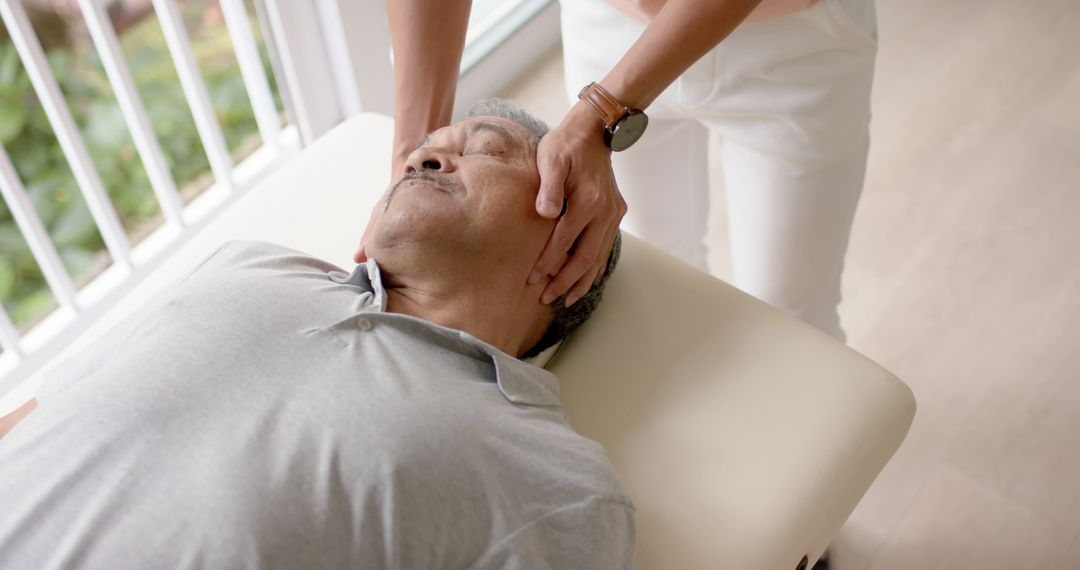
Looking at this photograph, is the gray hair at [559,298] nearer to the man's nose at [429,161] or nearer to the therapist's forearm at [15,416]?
the man's nose at [429,161]

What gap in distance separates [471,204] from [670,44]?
32 centimetres

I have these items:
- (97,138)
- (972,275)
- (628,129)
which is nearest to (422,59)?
(628,129)

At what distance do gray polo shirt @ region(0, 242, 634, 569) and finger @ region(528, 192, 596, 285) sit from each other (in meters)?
0.15

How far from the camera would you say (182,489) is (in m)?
1.10

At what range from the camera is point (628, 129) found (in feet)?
4.55

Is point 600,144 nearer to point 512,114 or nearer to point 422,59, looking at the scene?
point 512,114

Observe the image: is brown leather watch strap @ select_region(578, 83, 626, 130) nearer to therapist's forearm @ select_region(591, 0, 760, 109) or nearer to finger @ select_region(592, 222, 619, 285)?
therapist's forearm @ select_region(591, 0, 760, 109)

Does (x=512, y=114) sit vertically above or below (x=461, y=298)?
above

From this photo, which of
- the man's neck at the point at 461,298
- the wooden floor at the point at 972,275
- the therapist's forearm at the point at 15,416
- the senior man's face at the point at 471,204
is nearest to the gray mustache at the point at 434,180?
the senior man's face at the point at 471,204

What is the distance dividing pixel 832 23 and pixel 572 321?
0.53 metres

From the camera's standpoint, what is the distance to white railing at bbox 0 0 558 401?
78.4 inches

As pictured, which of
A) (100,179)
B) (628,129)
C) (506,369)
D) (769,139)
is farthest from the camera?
(100,179)

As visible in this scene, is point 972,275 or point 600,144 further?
point 972,275

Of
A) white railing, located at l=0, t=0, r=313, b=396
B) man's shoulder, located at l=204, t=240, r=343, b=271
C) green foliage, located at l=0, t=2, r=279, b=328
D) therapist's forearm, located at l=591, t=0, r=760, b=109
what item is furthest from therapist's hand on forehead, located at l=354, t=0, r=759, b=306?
green foliage, located at l=0, t=2, r=279, b=328
